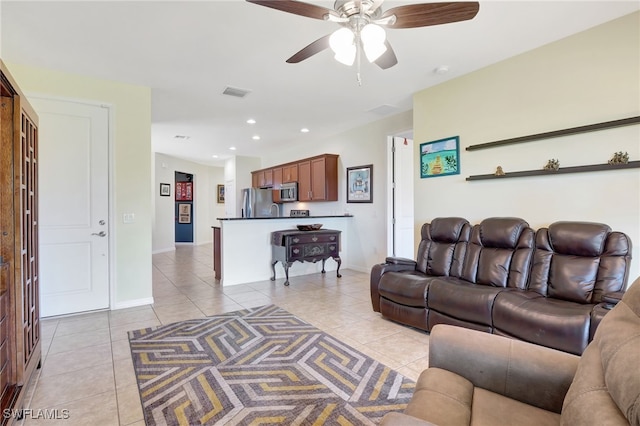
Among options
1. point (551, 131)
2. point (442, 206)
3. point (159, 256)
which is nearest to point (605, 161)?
point (551, 131)

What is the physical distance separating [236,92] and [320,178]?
2657 mm

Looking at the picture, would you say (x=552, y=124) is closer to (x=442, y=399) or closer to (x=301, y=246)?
(x=442, y=399)

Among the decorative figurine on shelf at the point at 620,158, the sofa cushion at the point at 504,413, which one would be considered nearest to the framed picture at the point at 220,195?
the decorative figurine on shelf at the point at 620,158

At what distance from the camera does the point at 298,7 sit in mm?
1763

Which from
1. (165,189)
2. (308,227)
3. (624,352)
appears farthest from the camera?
(165,189)

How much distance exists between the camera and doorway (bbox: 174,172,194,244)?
33.3ft

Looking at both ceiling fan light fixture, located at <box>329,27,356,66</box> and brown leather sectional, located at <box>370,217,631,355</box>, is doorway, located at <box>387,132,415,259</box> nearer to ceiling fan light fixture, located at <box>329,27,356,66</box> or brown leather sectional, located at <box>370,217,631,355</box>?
brown leather sectional, located at <box>370,217,631,355</box>

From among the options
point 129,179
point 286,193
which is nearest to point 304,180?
point 286,193

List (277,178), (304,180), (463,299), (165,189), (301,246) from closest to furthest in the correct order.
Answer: (463,299)
(301,246)
(304,180)
(277,178)
(165,189)

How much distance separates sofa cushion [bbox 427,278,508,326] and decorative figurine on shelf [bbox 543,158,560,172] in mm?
1171

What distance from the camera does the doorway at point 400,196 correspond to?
5133mm

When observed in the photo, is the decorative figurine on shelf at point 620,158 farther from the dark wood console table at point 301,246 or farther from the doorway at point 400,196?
the dark wood console table at point 301,246

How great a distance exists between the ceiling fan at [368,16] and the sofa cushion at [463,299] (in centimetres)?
191

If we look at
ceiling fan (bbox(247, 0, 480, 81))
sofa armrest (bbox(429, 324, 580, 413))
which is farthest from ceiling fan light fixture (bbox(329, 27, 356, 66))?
sofa armrest (bbox(429, 324, 580, 413))
